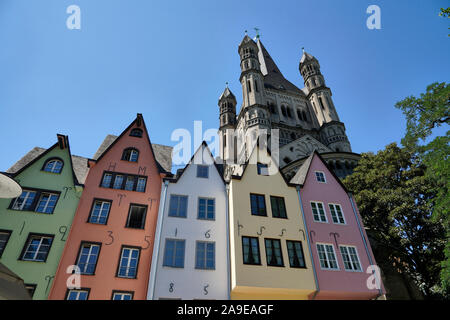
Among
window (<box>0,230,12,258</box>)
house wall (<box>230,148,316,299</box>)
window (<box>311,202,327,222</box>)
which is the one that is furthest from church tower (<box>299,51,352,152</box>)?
window (<box>0,230,12,258</box>)

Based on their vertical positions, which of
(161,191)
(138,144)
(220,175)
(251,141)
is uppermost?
(251,141)

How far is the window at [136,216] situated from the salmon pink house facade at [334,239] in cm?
995

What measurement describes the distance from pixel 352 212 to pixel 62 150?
64.6 ft

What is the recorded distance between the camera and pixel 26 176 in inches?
656

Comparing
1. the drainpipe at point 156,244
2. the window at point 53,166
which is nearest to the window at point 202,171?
the drainpipe at point 156,244

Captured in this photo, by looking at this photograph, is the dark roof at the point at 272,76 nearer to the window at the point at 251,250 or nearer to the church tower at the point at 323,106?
the church tower at the point at 323,106

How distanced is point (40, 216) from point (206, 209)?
29.9 ft

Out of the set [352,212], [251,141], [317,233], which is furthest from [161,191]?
[251,141]

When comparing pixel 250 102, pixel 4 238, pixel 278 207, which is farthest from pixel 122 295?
→ pixel 250 102

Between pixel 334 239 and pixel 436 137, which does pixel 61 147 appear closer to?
pixel 334 239

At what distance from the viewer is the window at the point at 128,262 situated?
14.5 metres

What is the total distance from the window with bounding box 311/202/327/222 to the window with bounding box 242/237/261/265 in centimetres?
462

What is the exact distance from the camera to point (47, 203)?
52.3 ft
